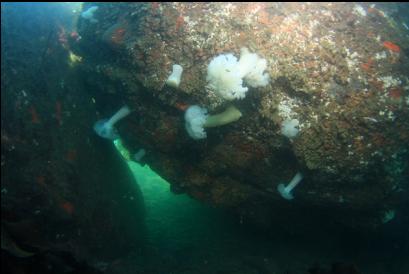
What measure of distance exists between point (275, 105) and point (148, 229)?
5015 mm

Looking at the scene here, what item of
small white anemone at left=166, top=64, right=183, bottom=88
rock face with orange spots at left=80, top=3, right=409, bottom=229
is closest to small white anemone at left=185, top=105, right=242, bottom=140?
rock face with orange spots at left=80, top=3, right=409, bottom=229

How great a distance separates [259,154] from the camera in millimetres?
5430

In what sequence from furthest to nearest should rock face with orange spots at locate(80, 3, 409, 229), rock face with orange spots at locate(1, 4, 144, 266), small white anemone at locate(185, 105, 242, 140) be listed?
small white anemone at locate(185, 105, 242, 140), rock face with orange spots at locate(80, 3, 409, 229), rock face with orange spots at locate(1, 4, 144, 266)

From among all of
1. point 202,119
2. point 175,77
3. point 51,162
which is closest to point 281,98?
point 202,119

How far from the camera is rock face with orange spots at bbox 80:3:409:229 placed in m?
5.01

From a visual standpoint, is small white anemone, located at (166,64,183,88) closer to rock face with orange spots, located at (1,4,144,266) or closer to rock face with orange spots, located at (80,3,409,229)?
rock face with orange spots, located at (80,3,409,229)

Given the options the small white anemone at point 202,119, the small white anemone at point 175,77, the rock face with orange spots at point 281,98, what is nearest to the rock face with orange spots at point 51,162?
the rock face with orange spots at point 281,98

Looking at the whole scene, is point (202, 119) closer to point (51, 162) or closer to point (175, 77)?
point (175, 77)

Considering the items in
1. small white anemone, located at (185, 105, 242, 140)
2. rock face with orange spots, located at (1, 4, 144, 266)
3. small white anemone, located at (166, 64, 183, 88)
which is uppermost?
small white anemone, located at (166, 64, 183, 88)

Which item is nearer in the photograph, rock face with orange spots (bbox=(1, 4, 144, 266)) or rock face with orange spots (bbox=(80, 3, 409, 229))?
rock face with orange spots (bbox=(1, 4, 144, 266))

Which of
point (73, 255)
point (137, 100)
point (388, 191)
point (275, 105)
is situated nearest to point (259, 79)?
point (275, 105)

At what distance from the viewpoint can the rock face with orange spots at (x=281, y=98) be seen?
16.4ft

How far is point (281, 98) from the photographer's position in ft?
16.7

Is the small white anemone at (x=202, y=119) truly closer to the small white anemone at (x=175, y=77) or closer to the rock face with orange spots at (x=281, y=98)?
the rock face with orange spots at (x=281, y=98)
